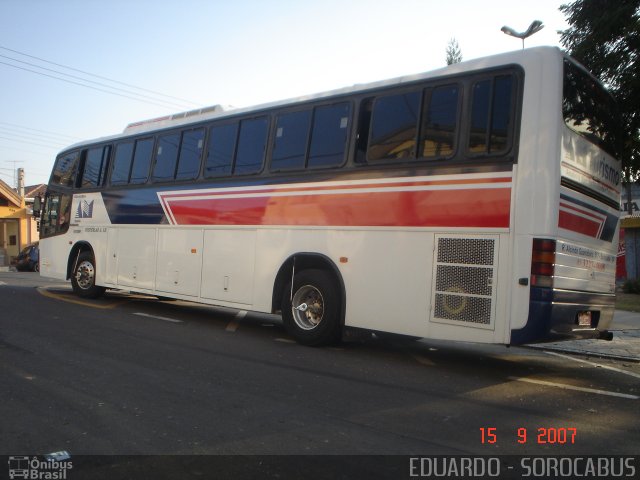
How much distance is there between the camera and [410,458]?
416 centimetres

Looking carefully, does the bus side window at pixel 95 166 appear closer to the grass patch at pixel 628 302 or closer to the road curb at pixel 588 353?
the road curb at pixel 588 353

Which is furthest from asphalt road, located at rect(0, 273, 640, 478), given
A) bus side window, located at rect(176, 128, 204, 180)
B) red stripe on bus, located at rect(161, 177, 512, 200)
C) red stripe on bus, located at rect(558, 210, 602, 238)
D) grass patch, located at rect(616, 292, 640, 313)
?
grass patch, located at rect(616, 292, 640, 313)

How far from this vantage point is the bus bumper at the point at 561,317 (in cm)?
638

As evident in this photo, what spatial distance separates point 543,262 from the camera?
252 inches

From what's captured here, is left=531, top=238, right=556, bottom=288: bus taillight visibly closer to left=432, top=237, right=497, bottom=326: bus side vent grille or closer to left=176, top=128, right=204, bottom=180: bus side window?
left=432, top=237, right=497, bottom=326: bus side vent grille

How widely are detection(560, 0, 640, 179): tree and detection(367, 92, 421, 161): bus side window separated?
3.65 metres

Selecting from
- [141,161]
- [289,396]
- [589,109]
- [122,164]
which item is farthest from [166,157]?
[589,109]

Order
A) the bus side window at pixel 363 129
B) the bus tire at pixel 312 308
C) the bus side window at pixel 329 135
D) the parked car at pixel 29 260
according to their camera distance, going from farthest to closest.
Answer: the parked car at pixel 29 260 < the bus side window at pixel 329 135 < the bus tire at pixel 312 308 < the bus side window at pixel 363 129

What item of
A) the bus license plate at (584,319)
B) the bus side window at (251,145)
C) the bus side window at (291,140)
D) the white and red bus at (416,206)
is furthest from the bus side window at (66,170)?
the bus license plate at (584,319)

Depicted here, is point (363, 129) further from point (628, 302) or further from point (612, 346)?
point (628, 302)

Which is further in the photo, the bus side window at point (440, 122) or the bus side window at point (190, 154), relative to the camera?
the bus side window at point (190, 154)

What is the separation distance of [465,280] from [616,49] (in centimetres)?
531

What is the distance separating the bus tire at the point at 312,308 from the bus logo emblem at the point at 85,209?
669 cm

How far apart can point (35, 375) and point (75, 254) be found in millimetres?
8303
